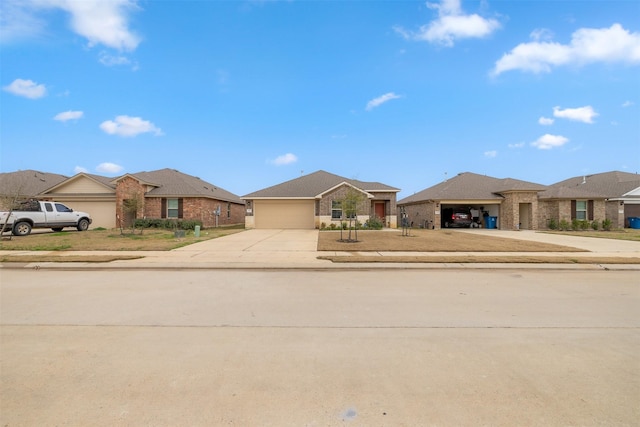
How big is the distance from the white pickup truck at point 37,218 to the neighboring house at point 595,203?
34503 millimetres

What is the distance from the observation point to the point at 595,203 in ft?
92.3

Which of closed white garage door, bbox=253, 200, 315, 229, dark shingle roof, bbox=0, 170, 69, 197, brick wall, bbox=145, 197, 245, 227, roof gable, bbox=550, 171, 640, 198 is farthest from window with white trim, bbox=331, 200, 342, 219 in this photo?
dark shingle roof, bbox=0, 170, 69, 197

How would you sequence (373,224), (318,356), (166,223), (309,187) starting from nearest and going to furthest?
(318,356) < (166,223) < (373,224) < (309,187)

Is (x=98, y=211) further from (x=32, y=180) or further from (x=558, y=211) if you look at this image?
(x=558, y=211)

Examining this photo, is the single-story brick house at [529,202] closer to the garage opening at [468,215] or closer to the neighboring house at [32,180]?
the garage opening at [468,215]

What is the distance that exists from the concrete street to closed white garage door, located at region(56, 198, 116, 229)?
22.4 meters

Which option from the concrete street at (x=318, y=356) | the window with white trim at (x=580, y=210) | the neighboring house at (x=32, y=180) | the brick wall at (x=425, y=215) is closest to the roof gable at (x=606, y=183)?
the window with white trim at (x=580, y=210)

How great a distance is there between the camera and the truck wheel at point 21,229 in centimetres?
1805

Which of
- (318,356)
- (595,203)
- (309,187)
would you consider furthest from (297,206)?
(318,356)

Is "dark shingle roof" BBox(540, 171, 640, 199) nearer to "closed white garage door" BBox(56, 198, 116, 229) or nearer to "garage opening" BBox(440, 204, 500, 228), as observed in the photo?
"garage opening" BBox(440, 204, 500, 228)

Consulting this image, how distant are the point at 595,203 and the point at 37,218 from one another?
39506 millimetres

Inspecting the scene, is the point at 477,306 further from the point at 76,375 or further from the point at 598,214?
the point at 598,214

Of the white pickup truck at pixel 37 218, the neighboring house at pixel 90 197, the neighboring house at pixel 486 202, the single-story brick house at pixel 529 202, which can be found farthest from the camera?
the single-story brick house at pixel 529 202

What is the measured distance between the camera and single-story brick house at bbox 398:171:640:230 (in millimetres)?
27703
